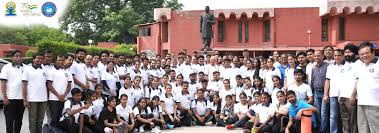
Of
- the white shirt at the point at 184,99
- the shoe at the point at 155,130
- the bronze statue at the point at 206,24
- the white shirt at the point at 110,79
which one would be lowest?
the shoe at the point at 155,130

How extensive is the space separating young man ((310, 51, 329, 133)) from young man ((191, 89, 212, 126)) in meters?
3.02

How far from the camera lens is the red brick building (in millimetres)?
25672

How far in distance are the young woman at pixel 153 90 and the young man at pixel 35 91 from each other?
9.60ft

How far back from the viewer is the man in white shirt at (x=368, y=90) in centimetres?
575

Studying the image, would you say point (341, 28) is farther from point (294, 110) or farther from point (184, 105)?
point (294, 110)

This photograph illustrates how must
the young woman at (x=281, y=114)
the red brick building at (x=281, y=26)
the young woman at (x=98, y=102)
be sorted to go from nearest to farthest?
the young woman at (x=281, y=114) → the young woman at (x=98, y=102) → the red brick building at (x=281, y=26)

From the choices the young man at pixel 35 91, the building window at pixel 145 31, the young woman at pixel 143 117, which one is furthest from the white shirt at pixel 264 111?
the building window at pixel 145 31

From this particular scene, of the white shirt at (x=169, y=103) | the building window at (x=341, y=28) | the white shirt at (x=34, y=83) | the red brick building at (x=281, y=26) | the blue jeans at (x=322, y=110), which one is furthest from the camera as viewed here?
the building window at (x=341, y=28)

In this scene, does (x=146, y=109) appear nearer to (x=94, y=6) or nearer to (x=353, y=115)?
(x=353, y=115)

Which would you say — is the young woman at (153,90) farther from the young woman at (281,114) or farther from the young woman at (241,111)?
the young woman at (281,114)

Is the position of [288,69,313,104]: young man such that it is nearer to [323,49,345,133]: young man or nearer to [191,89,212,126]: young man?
[323,49,345,133]: young man

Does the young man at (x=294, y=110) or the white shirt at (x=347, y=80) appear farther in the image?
the young man at (x=294, y=110)

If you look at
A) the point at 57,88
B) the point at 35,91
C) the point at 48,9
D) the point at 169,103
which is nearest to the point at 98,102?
the point at 57,88

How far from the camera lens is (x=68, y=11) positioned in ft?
147
